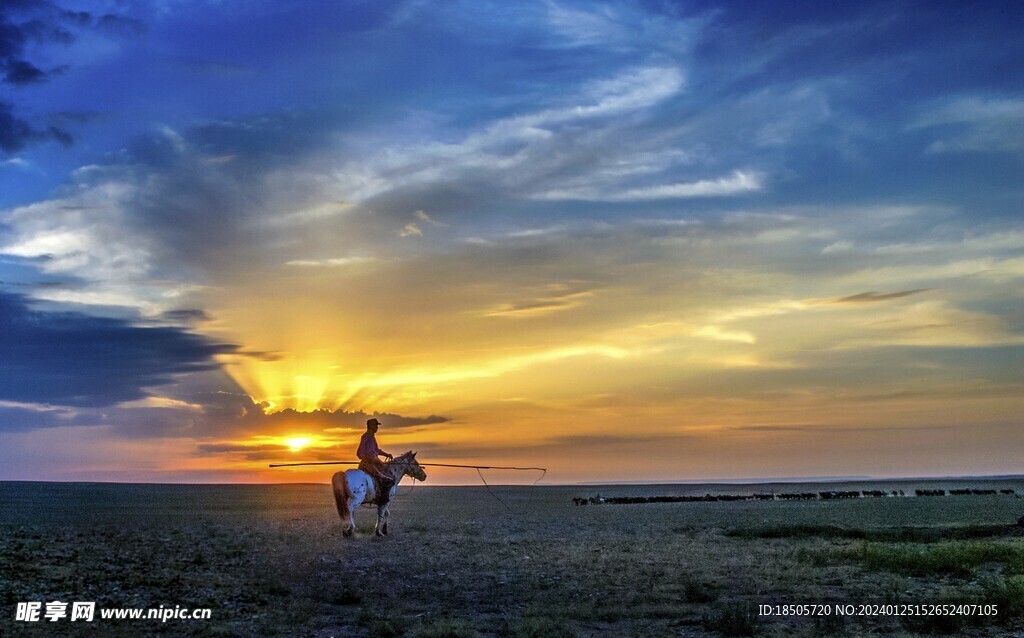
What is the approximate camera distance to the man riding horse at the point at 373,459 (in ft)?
92.8

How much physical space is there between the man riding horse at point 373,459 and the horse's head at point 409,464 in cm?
130

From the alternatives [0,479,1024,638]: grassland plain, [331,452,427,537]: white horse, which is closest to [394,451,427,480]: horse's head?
[331,452,427,537]: white horse

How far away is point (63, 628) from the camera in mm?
13266

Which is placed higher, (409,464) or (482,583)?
(409,464)

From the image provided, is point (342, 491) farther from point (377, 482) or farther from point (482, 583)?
point (482, 583)

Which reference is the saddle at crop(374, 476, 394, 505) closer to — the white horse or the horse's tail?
the white horse

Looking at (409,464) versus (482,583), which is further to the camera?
(409,464)

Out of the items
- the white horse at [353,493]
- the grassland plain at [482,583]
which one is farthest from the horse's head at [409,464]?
the grassland plain at [482,583]

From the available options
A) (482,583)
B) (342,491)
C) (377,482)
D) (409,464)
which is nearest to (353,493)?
(342,491)

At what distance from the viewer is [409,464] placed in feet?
98.9

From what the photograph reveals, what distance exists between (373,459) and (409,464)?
2100 mm

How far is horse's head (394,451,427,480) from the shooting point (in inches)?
1177

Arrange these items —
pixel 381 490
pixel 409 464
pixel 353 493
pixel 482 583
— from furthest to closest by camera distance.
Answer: pixel 409 464 → pixel 381 490 → pixel 353 493 → pixel 482 583

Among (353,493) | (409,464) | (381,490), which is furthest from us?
(409,464)
